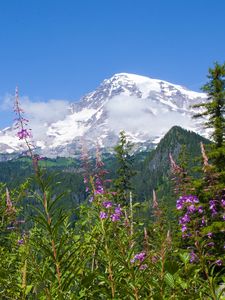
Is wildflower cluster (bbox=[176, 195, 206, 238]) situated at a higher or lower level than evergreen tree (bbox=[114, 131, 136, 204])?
lower

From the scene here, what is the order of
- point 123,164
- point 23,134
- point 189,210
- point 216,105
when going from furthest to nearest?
1. point 123,164
2. point 216,105
3. point 189,210
4. point 23,134

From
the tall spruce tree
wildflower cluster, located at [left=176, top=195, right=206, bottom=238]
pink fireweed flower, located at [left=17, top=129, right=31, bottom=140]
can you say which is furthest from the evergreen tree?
pink fireweed flower, located at [left=17, top=129, right=31, bottom=140]

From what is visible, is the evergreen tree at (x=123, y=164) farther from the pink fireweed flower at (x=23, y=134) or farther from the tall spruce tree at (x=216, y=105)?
the pink fireweed flower at (x=23, y=134)

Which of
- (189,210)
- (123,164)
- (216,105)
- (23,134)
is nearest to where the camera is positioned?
(23,134)

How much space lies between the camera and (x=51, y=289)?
290 cm

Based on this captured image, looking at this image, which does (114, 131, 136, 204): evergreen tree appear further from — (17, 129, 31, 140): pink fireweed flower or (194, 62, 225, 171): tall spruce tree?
(17, 129, 31, 140): pink fireweed flower

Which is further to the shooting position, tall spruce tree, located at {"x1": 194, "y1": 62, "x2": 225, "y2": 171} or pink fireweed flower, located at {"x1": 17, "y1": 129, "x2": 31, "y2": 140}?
tall spruce tree, located at {"x1": 194, "y1": 62, "x2": 225, "y2": 171}

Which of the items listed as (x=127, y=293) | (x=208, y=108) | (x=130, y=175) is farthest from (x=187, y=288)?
(x=130, y=175)

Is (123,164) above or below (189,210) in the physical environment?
above

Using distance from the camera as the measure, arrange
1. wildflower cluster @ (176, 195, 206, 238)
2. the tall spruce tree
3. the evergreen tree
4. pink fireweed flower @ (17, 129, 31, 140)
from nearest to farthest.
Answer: pink fireweed flower @ (17, 129, 31, 140)
wildflower cluster @ (176, 195, 206, 238)
the tall spruce tree
the evergreen tree

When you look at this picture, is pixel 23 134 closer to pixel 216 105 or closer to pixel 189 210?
pixel 189 210

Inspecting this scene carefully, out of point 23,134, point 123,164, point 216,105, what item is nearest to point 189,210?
point 23,134

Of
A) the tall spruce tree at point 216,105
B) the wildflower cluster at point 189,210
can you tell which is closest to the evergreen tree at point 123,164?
the tall spruce tree at point 216,105

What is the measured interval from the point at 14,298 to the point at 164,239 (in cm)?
121
